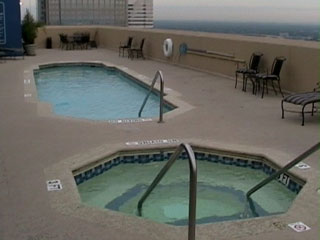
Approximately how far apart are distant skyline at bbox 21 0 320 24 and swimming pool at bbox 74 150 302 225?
775 cm

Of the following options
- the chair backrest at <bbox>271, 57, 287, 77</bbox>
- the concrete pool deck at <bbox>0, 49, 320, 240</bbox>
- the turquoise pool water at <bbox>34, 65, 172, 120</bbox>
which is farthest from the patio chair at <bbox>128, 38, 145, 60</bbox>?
the chair backrest at <bbox>271, 57, 287, 77</bbox>

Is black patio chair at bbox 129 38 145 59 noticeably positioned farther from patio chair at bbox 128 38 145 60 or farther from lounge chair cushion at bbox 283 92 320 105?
lounge chair cushion at bbox 283 92 320 105

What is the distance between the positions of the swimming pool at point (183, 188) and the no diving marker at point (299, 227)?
70cm

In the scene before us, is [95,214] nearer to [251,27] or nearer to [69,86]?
[69,86]

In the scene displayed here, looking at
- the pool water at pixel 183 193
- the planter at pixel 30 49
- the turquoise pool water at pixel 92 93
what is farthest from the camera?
the planter at pixel 30 49

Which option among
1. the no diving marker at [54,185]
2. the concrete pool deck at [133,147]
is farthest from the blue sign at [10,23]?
the no diving marker at [54,185]

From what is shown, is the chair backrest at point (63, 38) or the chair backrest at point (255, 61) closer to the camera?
the chair backrest at point (255, 61)

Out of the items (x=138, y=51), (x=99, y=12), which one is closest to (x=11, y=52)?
(x=138, y=51)

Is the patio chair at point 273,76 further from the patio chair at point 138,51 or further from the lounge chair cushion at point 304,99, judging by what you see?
the patio chair at point 138,51

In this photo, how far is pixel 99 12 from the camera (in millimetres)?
25250

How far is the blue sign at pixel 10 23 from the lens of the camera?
43.8 feet

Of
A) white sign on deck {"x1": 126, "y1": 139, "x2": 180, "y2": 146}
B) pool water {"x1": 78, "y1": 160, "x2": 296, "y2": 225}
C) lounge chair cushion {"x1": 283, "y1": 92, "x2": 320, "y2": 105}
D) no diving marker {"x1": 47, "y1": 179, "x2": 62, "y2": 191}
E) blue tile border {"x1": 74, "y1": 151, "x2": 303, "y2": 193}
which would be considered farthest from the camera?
lounge chair cushion {"x1": 283, "y1": 92, "x2": 320, "y2": 105}

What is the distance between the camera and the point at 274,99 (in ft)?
24.9

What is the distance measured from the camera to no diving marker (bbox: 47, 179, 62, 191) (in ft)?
12.1
